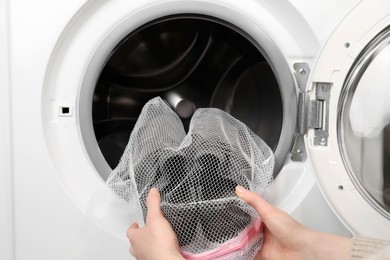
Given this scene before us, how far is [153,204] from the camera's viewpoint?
770 mm

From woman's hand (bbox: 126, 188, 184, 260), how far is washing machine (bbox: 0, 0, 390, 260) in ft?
0.58

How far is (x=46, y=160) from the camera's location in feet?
2.98

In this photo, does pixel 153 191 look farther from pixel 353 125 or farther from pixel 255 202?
pixel 353 125

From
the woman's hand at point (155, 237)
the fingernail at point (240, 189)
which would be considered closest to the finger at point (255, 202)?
the fingernail at point (240, 189)

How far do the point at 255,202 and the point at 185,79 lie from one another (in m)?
0.62

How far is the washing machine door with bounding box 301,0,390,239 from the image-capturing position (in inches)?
32.9

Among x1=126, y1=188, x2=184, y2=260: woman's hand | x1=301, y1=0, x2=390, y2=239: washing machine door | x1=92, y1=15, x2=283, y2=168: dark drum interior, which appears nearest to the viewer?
x1=126, y1=188, x2=184, y2=260: woman's hand

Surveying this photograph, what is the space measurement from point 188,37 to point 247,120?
0.97ft

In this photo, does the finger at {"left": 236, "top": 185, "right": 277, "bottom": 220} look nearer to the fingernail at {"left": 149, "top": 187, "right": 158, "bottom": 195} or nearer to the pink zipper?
the pink zipper

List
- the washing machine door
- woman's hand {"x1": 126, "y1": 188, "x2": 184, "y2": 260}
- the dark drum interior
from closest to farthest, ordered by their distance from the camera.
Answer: woman's hand {"x1": 126, "y1": 188, "x2": 184, "y2": 260} → the washing machine door → the dark drum interior

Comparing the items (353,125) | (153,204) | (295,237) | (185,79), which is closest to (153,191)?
(153,204)

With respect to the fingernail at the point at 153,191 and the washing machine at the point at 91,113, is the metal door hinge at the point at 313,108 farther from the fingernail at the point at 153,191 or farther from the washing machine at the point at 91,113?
the fingernail at the point at 153,191

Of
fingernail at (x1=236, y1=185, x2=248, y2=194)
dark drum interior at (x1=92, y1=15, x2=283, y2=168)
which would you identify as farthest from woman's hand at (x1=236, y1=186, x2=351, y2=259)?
dark drum interior at (x1=92, y1=15, x2=283, y2=168)

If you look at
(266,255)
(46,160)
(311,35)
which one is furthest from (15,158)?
(311,35)
